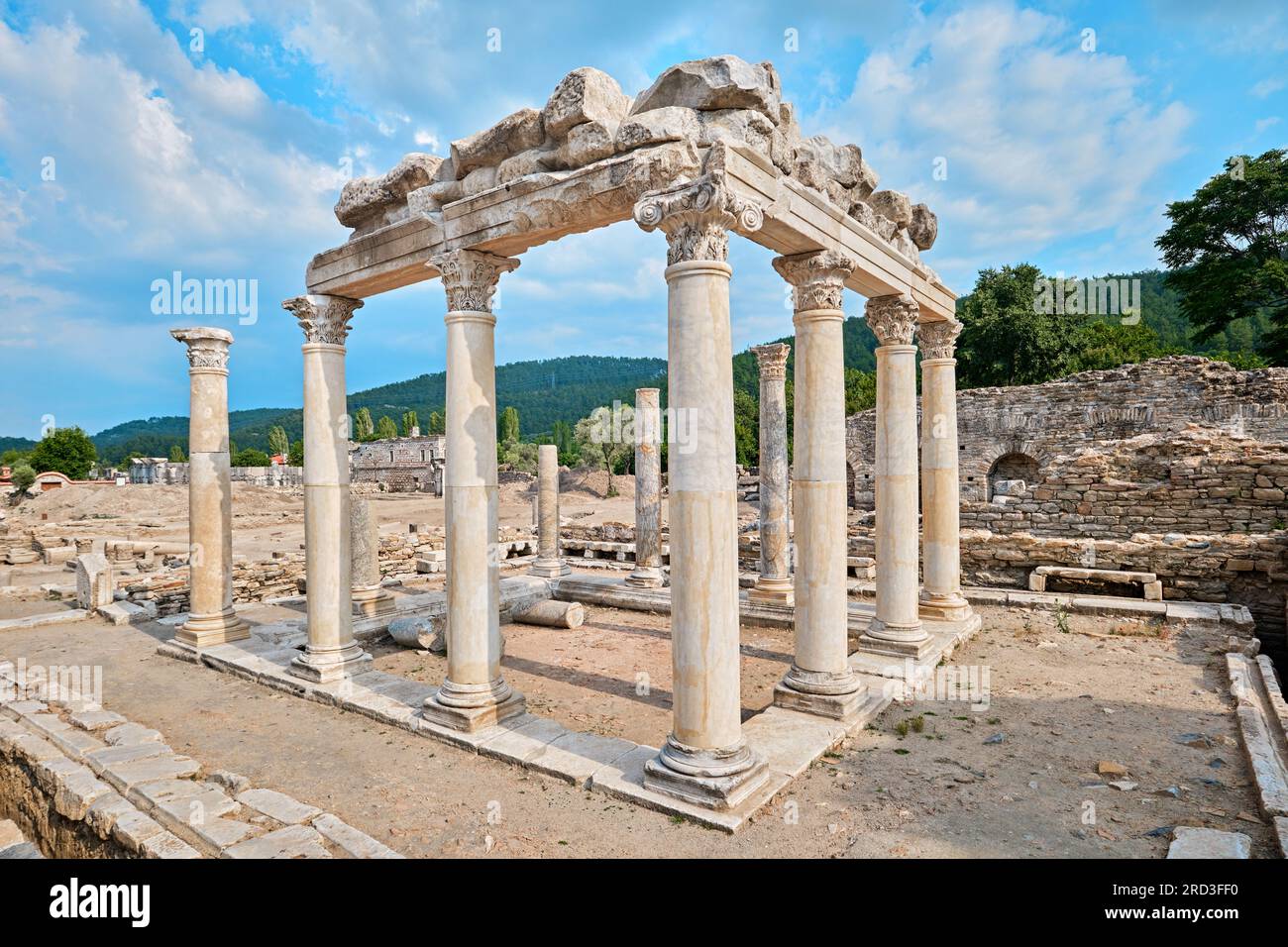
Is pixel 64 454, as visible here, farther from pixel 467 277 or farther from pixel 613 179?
pixel 613 179

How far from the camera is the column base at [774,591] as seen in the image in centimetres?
1234

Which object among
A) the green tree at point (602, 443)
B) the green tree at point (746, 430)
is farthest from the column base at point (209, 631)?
the green tree at point (746, 430)

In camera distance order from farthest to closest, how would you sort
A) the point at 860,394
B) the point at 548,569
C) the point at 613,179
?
the point at 860,394 < the point at 548,569 < the point at 613,179

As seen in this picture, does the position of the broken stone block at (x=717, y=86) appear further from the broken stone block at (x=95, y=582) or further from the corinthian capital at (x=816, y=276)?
the broken stone block at (x=95, y=582)

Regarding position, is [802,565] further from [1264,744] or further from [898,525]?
[1264,744]

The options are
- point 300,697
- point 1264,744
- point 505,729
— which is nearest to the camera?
point 1264,744

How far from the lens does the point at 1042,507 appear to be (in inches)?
598

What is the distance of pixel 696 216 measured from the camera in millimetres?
5188

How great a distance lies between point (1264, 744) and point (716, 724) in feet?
16.8

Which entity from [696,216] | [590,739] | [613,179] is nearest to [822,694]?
[590,739]

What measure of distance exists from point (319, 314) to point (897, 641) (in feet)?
28.3

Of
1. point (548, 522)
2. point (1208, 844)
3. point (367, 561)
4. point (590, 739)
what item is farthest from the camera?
point (548, 522)
